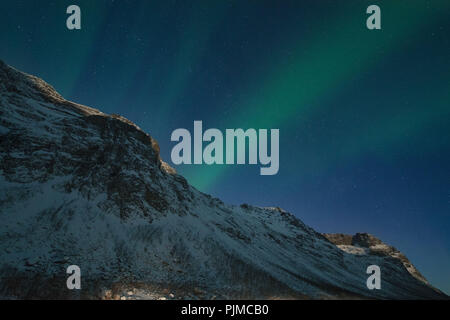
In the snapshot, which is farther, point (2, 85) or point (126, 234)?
point (2, 85)

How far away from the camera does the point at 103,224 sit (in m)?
37.7

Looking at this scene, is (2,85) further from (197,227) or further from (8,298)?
(197,227)

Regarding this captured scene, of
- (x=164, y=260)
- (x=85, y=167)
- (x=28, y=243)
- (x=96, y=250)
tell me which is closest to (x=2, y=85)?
(x=85, y=167)

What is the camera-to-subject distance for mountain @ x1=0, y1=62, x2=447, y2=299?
26.8 meters

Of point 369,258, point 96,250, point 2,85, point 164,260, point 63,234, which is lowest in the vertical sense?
point 369,258

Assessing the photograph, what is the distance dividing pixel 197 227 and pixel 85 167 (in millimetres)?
26504

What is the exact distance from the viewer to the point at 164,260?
36.7 meters

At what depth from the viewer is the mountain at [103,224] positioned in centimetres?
2675

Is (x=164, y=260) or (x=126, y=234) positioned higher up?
(x=126, y=234)

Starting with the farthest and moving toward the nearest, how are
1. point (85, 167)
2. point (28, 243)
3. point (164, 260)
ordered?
point (85, 167) → point (164, 260) → point (28, 243)

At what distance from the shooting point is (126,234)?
127 ft

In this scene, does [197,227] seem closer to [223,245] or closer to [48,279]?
[223,245]

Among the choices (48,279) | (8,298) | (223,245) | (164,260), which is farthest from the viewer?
(223,245)
